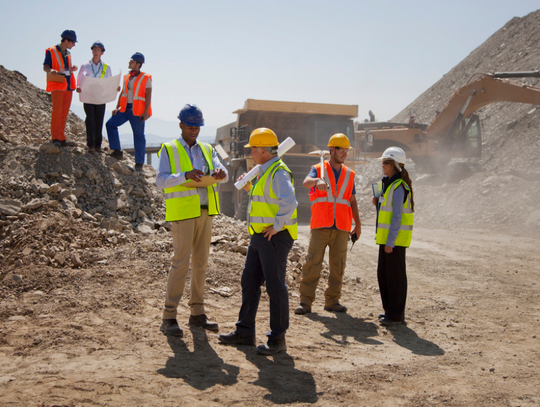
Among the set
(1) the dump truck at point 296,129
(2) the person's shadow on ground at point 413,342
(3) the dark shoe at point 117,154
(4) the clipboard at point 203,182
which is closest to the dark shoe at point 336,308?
(2) the person's shadow on ground at point 413,342

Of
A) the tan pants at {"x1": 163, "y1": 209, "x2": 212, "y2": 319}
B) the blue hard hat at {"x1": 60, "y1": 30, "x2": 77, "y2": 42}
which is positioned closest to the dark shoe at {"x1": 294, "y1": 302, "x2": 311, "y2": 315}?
the tan pants at {"x1": 163, "y1": 209, "x2": 212, "y2": 319}

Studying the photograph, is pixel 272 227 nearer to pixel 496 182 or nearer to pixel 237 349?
pixel 237 349

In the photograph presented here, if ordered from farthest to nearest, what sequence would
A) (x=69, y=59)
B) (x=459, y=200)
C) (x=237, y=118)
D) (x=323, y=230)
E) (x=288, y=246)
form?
(x=459, y=200), (x=237, y=118), (x=69, y=59), (x=323, y=230), (x=288, y=246)

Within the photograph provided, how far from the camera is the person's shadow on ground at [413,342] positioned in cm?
419

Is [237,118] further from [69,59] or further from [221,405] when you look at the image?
[221,405]

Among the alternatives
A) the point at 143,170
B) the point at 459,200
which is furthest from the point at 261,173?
the point at 459,200

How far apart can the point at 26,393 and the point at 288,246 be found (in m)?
2.08

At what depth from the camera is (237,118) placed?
45.2 feet

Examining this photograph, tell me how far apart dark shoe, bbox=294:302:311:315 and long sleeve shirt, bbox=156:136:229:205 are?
5.80 ft

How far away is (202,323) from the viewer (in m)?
4.36

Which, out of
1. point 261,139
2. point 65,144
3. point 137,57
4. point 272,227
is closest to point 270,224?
point 272,227

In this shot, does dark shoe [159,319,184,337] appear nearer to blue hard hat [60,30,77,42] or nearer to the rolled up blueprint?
the rolled up blueprint

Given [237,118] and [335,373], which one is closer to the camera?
[335,373]

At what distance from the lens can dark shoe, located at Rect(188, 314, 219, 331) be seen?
14.2 feet
